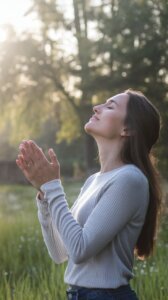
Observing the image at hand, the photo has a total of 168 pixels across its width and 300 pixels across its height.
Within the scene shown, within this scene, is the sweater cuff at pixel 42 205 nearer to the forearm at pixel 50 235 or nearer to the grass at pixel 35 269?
the forearm at pixel 50 235

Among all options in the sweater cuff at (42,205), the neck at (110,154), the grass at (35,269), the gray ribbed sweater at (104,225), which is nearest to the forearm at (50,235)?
the sweater cuff at (42,205)

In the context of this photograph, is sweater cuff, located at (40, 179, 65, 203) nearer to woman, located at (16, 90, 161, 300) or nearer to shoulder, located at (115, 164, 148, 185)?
woman, located at (16, 90, 161, 300)

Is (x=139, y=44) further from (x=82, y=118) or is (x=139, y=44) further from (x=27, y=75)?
(x=27, y=75)

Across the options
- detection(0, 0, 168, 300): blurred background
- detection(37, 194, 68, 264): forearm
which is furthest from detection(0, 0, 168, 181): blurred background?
detection(37, 194, 68, 264): forearm

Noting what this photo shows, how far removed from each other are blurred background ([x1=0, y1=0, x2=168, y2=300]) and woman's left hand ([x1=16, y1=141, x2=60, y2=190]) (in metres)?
1.63

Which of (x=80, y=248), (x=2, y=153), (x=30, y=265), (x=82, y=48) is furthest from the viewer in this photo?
(x=2, y=153)

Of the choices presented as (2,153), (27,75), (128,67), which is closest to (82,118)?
(27,75)

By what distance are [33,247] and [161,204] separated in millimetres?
3795

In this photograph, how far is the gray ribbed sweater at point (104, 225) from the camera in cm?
190

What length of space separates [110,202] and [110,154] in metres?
0.25

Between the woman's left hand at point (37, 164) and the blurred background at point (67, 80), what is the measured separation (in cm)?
163

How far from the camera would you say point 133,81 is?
1524 cm

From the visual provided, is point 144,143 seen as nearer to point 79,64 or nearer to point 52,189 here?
point 52,189

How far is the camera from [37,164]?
2.02m
